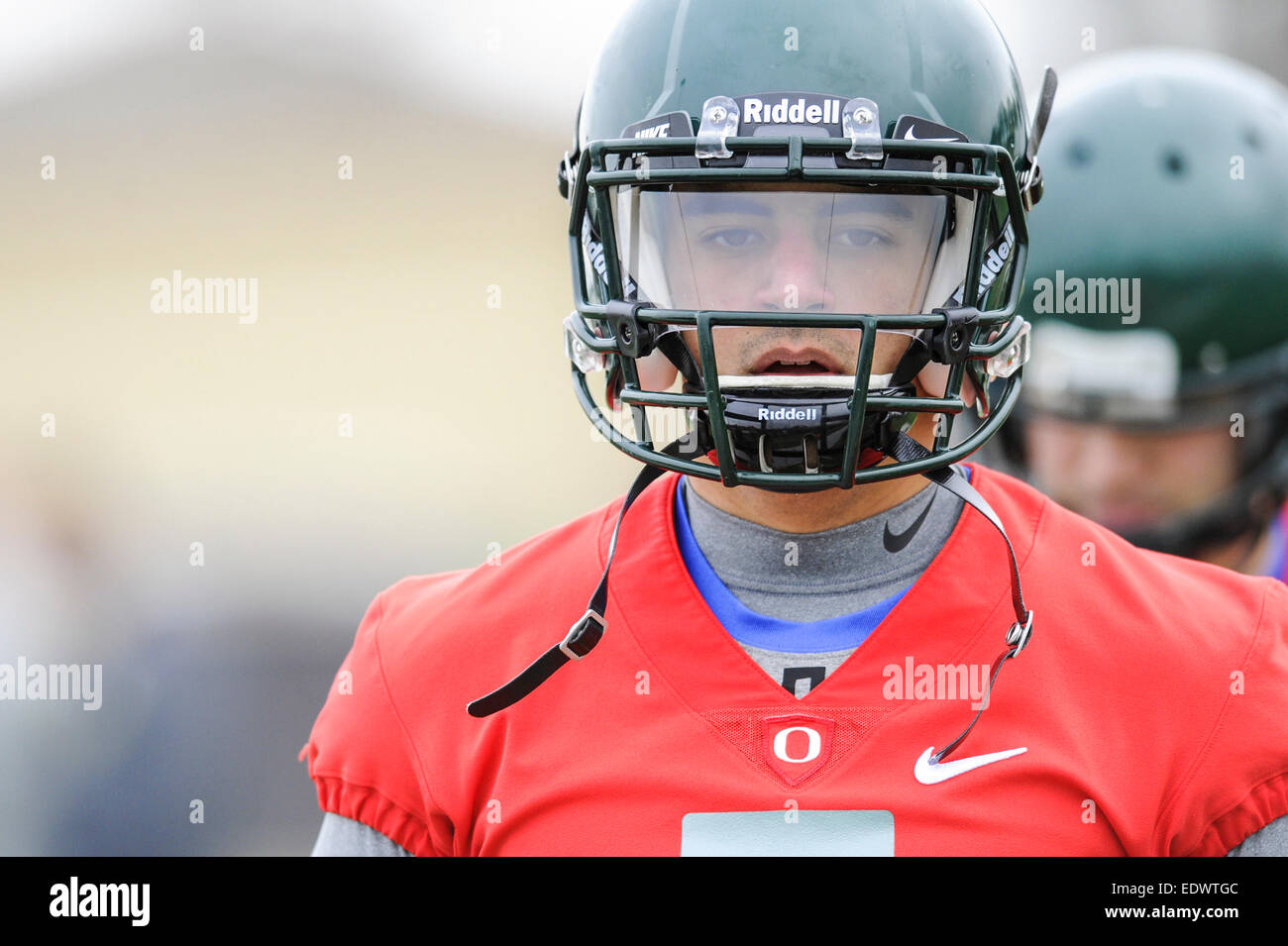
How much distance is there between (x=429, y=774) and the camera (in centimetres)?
162

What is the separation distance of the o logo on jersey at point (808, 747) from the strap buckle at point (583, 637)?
0.74 feet

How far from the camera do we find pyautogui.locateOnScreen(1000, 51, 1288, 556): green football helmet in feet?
9.96

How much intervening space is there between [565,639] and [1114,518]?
1814mm

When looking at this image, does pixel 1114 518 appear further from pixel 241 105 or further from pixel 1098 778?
pixel 241 105

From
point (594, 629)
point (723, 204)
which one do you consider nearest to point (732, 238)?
point (723, 204)

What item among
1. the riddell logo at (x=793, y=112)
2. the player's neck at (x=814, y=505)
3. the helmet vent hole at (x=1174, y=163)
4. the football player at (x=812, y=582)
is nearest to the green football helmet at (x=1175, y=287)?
the helmet vent hole at (x=1174, y=163)

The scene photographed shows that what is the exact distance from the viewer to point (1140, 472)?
304cm

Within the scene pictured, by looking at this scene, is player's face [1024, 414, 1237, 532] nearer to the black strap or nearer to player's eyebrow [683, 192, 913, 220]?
player's eyebrow [683, 192, 913, 220]

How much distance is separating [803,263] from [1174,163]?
1864 millimetres

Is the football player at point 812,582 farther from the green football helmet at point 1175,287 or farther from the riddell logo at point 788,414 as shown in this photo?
the green football helmet at point 1175,287

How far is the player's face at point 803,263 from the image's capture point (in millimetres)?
1577

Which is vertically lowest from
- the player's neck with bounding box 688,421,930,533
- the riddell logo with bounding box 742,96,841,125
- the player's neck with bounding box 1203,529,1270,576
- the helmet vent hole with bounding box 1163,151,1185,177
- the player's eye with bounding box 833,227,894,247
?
the player's neck with bounding box 1203,529,1270,576

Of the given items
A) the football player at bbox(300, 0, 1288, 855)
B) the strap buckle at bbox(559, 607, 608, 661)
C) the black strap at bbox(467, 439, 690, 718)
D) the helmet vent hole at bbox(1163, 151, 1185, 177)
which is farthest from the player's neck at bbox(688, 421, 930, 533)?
the helmet vent hole at bbox(1163, 151, 1185, 177)

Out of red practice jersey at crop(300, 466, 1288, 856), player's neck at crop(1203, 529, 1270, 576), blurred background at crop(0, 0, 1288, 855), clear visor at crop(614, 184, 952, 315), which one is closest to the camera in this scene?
red practice jersey at crop(300, 466, 1288, 856)
